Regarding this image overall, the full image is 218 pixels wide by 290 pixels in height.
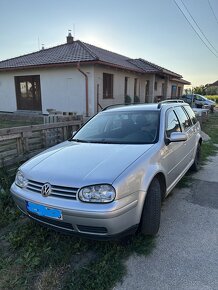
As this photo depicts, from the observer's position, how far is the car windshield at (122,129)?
3262mm

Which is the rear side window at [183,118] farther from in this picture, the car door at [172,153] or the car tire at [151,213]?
the car tire at [151,213]

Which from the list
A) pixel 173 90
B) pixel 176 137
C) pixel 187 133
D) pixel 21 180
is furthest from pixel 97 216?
pixel 173 90

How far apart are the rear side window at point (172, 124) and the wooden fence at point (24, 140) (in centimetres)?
269

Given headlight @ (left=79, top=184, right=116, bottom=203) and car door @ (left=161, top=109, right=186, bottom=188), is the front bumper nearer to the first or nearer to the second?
headlight @ (left=79, top=184, right=116, bottom=203)

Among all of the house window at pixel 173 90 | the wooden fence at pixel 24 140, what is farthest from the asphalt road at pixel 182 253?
the house window at pixel 173 90

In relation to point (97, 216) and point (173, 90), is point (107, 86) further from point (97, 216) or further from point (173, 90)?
point (173, 90)

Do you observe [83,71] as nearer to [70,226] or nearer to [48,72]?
[48,72]

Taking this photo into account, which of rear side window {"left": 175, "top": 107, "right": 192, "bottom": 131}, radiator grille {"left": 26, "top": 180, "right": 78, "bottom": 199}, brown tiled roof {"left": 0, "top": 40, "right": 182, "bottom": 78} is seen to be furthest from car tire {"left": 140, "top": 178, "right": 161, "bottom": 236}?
brown tiled roof {"left": 0, "top": 40, "right": 182, "bottom": 78}

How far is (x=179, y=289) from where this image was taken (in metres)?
2.05

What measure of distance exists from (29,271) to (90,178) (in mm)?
1095

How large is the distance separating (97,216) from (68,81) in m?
12.2

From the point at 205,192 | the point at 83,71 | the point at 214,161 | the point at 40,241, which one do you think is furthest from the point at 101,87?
the point at 40,241

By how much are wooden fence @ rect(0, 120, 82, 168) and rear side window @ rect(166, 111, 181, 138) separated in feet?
8.83

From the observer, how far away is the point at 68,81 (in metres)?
13.4
